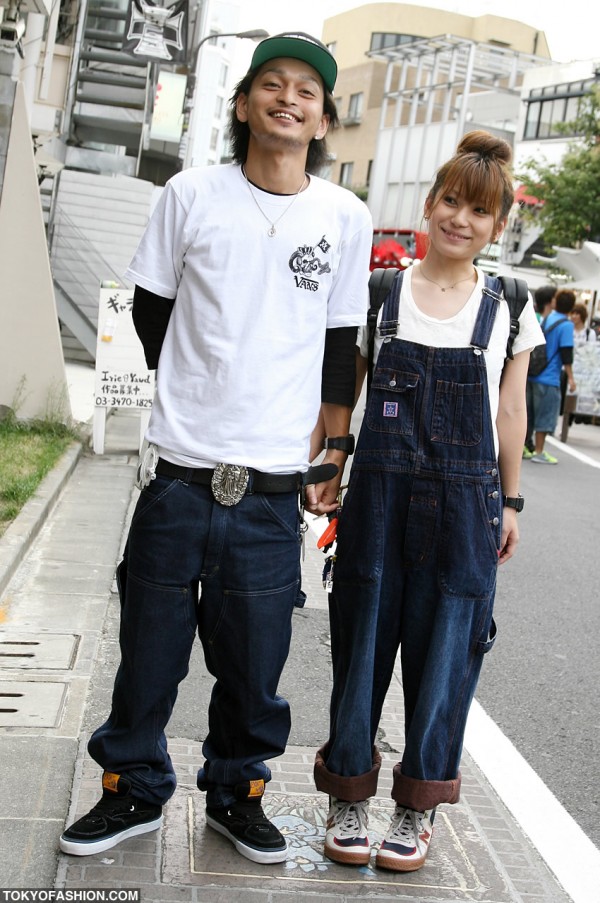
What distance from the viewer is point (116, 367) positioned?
10.4 metres

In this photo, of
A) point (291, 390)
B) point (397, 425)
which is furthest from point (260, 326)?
point (397, 425)

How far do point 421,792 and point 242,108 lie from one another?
201 centimetres

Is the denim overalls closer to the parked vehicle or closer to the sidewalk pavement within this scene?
the sidewalk pavement

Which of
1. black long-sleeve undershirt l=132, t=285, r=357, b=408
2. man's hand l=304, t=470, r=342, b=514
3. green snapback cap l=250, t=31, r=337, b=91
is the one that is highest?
green snapback cap l=250, t=31, r=337, b=91

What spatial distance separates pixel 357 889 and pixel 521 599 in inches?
170

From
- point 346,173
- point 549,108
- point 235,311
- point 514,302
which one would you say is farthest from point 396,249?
point 235,311

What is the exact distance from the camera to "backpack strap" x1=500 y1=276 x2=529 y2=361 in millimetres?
3285

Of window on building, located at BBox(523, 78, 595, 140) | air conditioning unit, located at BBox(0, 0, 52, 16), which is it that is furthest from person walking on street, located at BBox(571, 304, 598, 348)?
window on building, located at BBox(523, 78, 595, 140)

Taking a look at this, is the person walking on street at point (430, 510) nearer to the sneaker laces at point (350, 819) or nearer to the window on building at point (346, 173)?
the sneaker laces at point (350, 819)

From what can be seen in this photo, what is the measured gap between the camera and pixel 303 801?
12.2ft

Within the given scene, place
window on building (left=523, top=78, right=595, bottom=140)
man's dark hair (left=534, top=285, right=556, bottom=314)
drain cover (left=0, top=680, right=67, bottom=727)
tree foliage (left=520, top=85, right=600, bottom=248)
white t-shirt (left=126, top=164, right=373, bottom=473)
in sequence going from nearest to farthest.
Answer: white t-shirt (left=126, top=164, right=373, bottom=473)
drain cover (left=0, top=680, right=67, bottom=727)
man's dark hair (left=534, top=285, right=556, bottom=314)
tree foliage (left=520, top=85, right=600, bottom=248)
window on building (left=523, top=78, right=595, bottom=140)

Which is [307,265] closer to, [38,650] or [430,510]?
[430,510]

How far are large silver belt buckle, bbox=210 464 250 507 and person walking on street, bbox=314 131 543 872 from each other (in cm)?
37

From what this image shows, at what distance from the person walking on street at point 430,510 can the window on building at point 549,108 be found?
42911 millimetres
